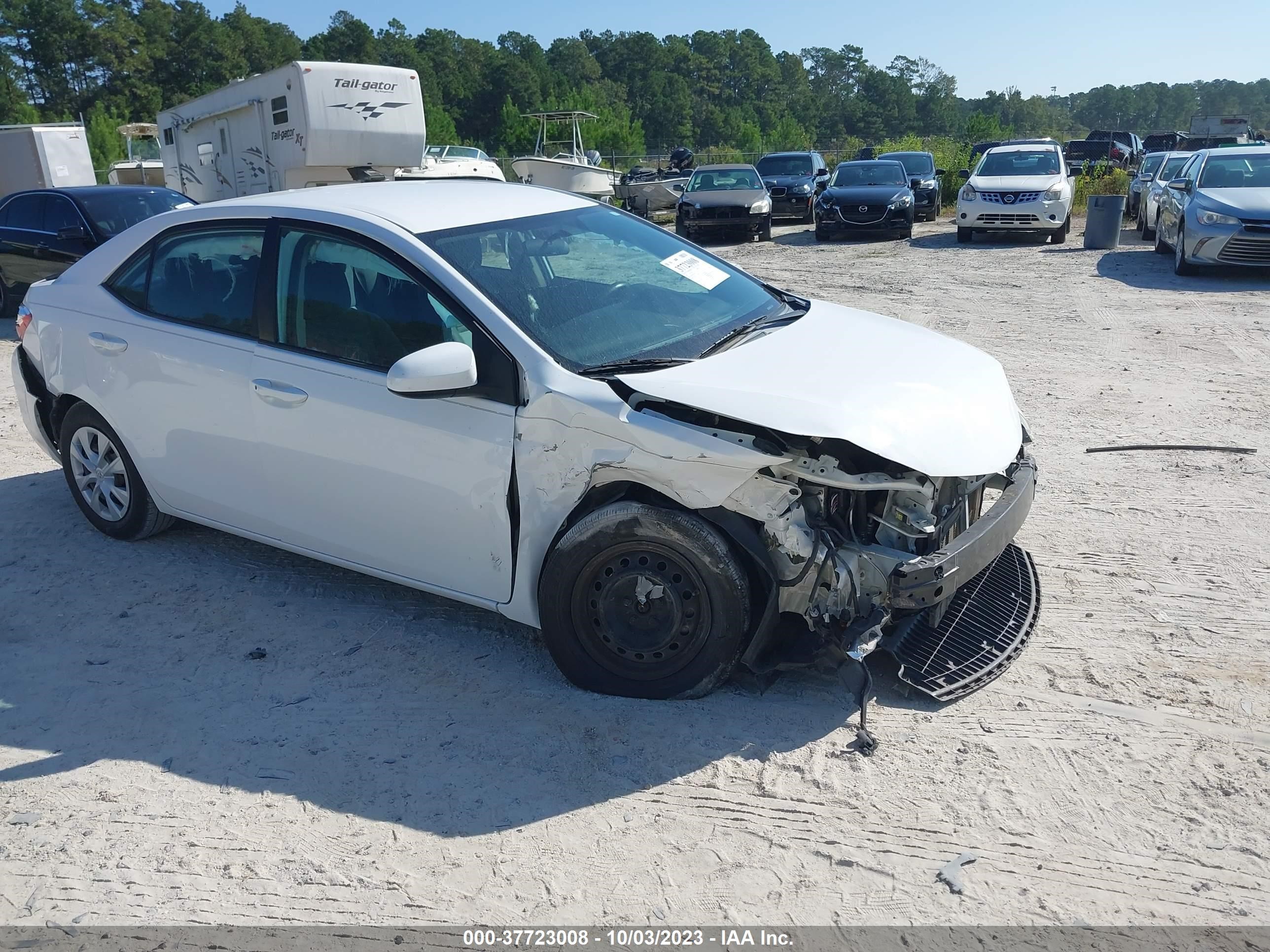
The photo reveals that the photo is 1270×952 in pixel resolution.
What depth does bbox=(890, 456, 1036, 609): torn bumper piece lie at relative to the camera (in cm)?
332

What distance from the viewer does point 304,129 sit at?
48.9 ft

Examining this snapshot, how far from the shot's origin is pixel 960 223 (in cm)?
1841

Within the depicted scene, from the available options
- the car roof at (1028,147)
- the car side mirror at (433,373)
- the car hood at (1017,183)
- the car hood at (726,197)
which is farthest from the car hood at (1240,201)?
the car side mirror at (433,373)

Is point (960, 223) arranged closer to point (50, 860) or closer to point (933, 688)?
point (933, 688)

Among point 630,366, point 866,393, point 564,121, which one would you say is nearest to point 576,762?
point 630,366

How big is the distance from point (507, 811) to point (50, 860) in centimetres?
135

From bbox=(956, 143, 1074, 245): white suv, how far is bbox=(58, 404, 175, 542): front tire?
16.0 m

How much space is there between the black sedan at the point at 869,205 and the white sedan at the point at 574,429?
15.7 m

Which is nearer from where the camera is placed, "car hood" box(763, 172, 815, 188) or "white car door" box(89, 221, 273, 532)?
"white car door" box(89, 221, 273, 532)

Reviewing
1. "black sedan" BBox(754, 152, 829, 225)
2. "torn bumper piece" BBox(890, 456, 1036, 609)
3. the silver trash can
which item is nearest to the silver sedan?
the silver trash can

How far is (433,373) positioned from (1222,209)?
42.1 feet

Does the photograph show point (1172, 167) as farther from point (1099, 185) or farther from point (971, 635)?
point (971, 635)

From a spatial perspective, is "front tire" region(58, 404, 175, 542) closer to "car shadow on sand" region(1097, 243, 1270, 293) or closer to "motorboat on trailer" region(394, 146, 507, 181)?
"motorboat on trailer" region(394, 146, 507, 181)

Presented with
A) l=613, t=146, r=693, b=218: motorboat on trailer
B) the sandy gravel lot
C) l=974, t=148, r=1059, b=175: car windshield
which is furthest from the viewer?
l=613, t=146, r=693, b=218: motorboat on trailer
